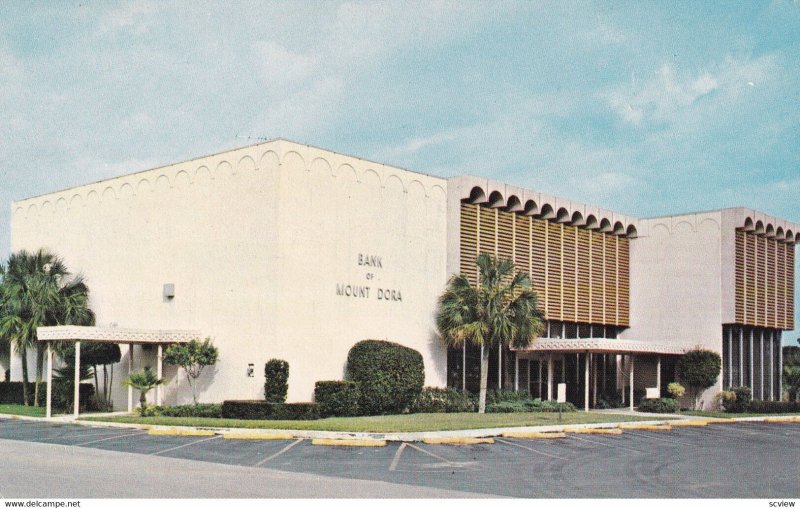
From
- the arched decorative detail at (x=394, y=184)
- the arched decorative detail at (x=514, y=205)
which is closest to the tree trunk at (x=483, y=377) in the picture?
the arched decorative detail at (x=394, y=184)

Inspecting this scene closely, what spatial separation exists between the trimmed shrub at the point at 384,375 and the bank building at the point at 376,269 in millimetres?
788

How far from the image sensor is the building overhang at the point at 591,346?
39.5m

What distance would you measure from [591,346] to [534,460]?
64.6 feet

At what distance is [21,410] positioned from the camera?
1430 inches

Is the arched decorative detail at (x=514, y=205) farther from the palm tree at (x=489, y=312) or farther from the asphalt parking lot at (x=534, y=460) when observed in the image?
the asphalt parking lot at (x=534, y=460)

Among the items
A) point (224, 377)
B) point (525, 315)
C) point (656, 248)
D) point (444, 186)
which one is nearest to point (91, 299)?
point (224, 377)

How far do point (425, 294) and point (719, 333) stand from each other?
15.9 m

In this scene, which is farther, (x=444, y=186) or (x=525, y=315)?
(x=444, y=186)

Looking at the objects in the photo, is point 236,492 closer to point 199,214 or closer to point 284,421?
point 284,421

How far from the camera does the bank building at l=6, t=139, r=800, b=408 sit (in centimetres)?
3347

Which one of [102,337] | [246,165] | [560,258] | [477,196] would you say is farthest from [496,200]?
[102,337]

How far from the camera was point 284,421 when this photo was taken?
96.5ft

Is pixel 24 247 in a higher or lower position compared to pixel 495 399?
higher

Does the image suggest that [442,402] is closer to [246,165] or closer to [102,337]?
[246,165]
